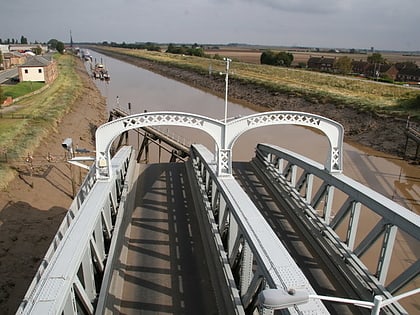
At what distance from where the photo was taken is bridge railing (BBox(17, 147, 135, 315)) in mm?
5914

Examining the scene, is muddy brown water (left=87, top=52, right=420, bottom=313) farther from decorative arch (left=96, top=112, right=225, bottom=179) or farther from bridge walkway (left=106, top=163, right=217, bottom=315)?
decorative arch (left=96, top=112, right=225, bottom=179)

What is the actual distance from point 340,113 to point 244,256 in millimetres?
36043

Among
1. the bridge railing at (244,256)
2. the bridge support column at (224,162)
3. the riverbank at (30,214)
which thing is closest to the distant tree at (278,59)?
the riverbank at (30,214)

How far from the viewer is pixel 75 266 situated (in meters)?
6.78

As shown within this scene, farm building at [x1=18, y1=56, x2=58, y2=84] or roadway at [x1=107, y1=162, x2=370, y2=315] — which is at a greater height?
farm building at [x1=18, y1=56, x2=58, y2=84]

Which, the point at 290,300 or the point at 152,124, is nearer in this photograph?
the point at 290,300

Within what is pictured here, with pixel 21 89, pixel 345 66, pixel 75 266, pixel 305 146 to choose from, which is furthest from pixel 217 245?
pixel 345 66

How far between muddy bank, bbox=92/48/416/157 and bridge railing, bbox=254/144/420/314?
50.1ft

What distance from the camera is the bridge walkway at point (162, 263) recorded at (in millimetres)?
8867

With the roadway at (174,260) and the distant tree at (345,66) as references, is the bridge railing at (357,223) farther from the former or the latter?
the distant tree at (345,66)

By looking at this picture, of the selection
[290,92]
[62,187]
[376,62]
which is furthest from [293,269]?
[376,62]

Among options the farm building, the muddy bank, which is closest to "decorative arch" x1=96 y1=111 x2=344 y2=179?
the muddy bank

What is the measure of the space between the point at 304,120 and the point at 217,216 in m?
4.28

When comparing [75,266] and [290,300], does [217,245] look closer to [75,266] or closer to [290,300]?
[75,266]
